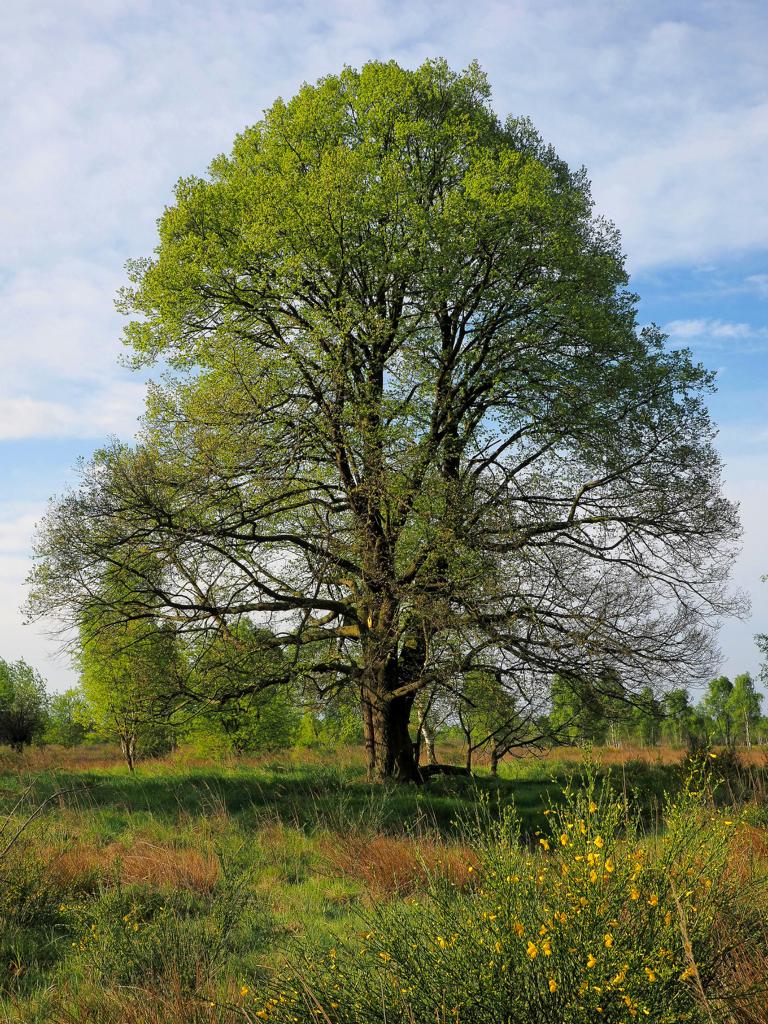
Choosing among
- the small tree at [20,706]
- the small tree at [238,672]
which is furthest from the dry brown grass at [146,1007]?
the small tree at [20,706]

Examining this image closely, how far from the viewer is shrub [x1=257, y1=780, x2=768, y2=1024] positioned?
326 centimetres

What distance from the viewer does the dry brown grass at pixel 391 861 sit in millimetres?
6887

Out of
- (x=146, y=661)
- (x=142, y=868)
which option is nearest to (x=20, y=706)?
(x=146, y=661)

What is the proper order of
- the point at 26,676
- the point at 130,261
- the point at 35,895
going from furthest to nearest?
the point at 26,676
the point at 130,261
the point at 35,895

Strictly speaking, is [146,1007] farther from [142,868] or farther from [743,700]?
[743,700]

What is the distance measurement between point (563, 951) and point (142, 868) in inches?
223

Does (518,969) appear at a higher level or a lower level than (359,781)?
higher

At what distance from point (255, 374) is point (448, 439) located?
3577 mm

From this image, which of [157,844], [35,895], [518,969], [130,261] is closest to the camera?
[518,969]

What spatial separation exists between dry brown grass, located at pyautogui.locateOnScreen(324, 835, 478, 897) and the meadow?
29 millimetres

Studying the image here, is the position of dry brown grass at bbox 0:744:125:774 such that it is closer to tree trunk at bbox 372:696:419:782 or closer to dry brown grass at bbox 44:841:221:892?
tree trunk at bbox 372:696:419:782

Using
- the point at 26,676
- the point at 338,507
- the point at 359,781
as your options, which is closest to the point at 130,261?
the point at 338,507

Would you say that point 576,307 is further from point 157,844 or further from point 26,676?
point 26,676

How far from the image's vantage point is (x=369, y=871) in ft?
24.8
